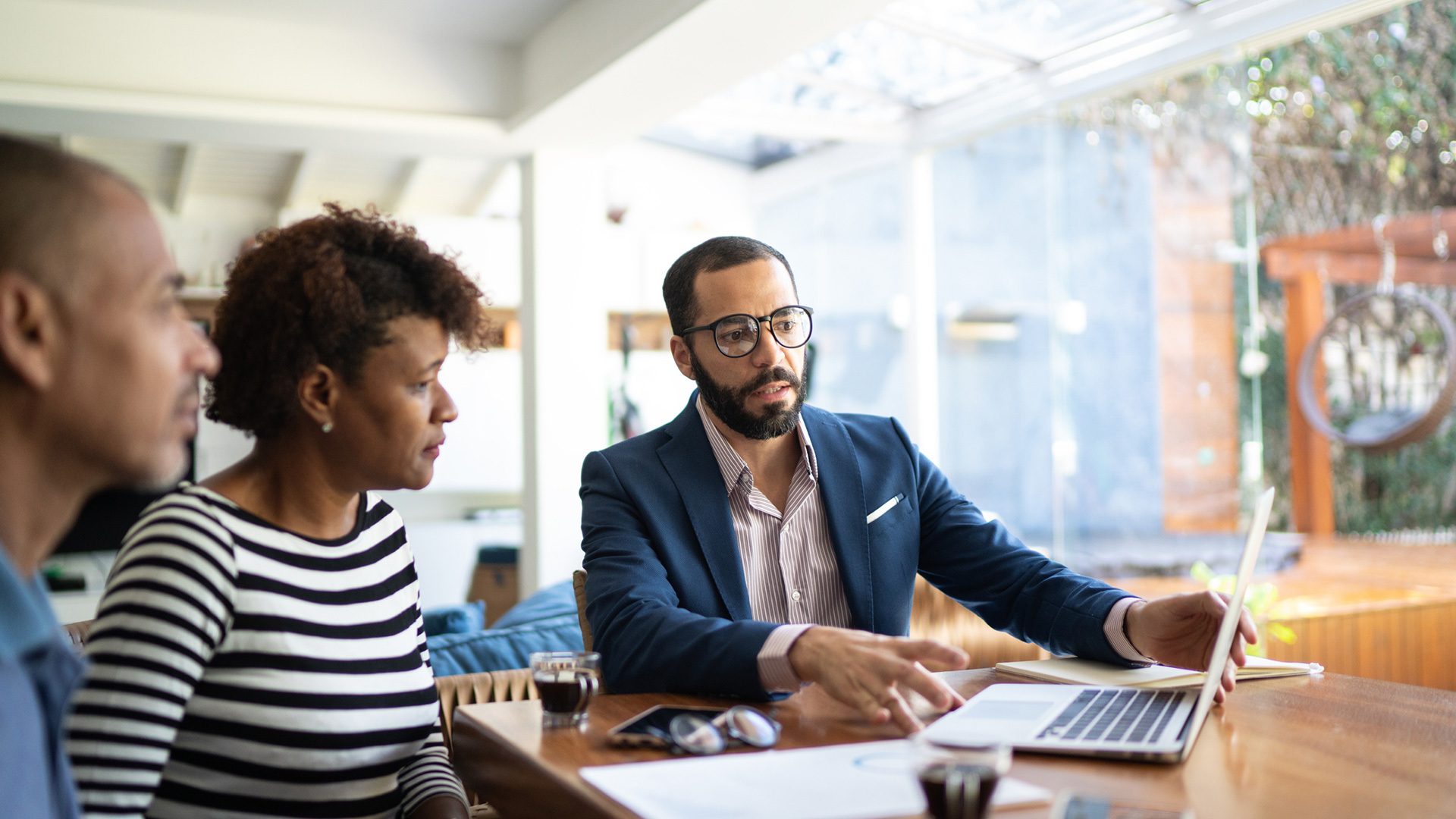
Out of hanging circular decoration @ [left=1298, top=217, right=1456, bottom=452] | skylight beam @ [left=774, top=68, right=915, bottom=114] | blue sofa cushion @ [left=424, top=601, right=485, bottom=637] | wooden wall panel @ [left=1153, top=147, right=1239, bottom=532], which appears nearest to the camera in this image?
blue sofa cushion @ [left=424, top=601, right=485, bottom=637]

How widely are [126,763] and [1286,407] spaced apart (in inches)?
A: 267

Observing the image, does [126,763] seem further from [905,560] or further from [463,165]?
[463,165]

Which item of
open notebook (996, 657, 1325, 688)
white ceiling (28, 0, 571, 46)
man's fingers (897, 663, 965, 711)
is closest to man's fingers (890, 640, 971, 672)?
man's fingers (897, 663, 965, 711)

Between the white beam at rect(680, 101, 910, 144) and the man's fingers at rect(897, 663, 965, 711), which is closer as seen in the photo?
the man's fingers at rect(897, 663, 965, 711)

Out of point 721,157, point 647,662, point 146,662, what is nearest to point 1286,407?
point 721,157

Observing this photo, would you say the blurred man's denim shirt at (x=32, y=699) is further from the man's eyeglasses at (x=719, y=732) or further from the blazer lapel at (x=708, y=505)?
the blazer lapel at (x=708, y=505)

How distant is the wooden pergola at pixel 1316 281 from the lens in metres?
6.12

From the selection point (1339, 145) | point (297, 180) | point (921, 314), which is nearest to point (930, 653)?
point (921, 314)

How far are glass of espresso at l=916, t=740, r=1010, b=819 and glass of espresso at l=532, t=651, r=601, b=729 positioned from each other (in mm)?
518

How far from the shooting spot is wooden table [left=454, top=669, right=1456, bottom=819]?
3.13 ft

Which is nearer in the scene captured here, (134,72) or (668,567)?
(668,567)

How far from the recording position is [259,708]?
1.20 metres

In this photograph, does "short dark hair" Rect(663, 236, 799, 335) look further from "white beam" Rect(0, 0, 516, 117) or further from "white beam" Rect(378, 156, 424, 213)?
"white beam" Rect(378, 156, 424, 213)

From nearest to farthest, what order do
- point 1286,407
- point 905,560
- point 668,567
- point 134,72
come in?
1. point 668,567
2. point 905,560
3. point 134,72
4. point 1286,407
